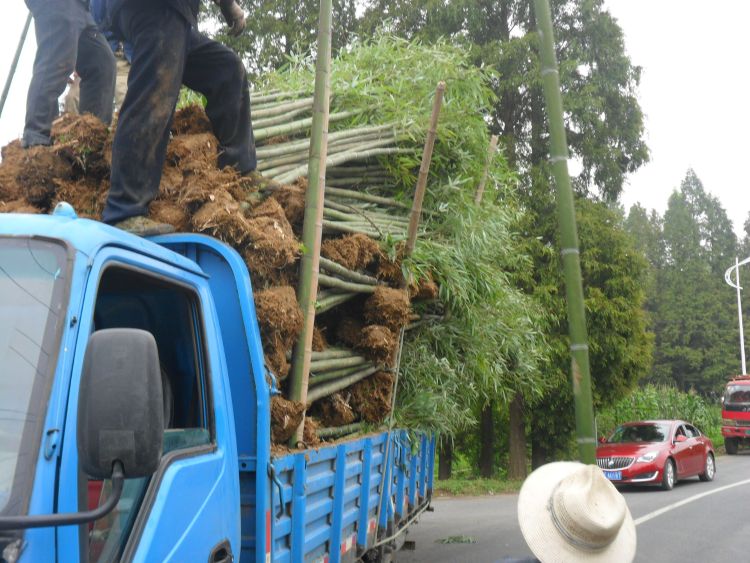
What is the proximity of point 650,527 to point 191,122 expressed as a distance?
956cm

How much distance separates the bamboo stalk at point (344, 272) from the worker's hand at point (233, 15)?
1379 mm

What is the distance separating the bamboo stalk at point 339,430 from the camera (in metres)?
4.48

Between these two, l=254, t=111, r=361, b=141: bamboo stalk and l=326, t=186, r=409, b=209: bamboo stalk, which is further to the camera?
l=326, t=186, r=409, b=209: bamboo stalk

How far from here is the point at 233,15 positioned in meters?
4.52

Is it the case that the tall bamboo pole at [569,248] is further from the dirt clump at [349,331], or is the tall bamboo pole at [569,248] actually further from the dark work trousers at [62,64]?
the dark work trousers at [62,64]

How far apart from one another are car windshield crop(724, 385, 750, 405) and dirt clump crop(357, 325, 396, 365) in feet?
87.0

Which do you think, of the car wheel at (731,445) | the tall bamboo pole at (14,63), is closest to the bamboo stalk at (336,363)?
the tall bamboo pole at (14,63)

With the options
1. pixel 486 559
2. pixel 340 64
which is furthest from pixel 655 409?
pixel 340 64

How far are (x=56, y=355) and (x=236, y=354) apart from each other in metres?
1.33

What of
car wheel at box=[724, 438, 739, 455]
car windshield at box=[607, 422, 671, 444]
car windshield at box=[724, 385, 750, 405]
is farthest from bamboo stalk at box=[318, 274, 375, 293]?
car wheel at box=[724, 438, 739, 455]

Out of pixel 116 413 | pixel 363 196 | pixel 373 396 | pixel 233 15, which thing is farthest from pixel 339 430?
pixel 116 413

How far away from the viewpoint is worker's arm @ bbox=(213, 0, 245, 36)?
4.41m

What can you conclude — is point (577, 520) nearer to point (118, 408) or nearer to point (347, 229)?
point (118, 408)

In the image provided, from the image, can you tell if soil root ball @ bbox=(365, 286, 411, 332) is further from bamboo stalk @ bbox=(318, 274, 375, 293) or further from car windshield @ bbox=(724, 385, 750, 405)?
car windshield @ bbox=(724, 385, 750, 405)
